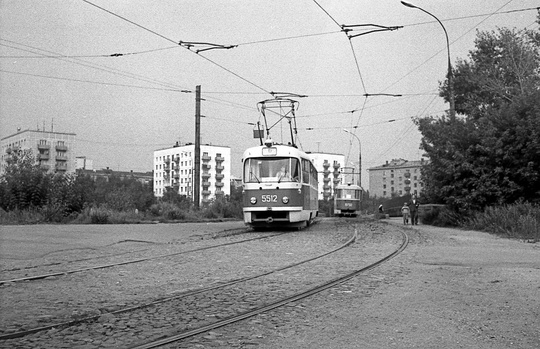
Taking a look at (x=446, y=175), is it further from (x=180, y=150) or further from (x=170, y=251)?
(x=180, y=150)

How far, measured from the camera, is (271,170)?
66.2ft

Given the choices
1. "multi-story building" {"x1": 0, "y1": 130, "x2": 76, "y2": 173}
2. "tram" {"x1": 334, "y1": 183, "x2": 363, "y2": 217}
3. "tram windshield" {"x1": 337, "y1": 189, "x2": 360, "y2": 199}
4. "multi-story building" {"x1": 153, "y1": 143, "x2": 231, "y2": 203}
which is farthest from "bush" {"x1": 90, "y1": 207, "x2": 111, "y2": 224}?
"multi-story building" {"x1": 153, "y1": 143, "x2": 231, "y2": 203}

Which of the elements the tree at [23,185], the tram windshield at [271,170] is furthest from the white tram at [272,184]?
the tree at [23,185]

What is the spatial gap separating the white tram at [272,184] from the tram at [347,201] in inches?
1108

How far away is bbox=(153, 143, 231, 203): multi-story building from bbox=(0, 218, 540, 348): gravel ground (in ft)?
362

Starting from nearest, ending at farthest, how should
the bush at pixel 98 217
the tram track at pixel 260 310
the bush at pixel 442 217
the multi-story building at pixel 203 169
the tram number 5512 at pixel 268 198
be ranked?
the tram track at pixel 260 310
the tram number 5512 at pixel 268 198
the bush at pixel 98 217
the bush at pixel 442 217
the multi-story building at pixel 203 169

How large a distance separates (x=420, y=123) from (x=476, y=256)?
1901 centimetres

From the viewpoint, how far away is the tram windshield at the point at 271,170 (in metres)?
20.0

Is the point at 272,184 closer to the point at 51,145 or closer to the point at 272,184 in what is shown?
the point at 272,184

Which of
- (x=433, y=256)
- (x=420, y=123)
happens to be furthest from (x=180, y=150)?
(x=433, y=256)

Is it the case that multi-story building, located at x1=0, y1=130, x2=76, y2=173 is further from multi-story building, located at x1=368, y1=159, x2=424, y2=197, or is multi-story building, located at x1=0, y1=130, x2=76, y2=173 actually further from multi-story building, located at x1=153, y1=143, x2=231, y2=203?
multi-story building, located at x1=368, y1=159, x2=424, y2=197

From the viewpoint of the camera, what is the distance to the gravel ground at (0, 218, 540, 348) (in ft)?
16.9

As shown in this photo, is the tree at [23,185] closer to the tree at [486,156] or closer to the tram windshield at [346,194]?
the tree at [486,156]

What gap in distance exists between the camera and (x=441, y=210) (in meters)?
27.7
